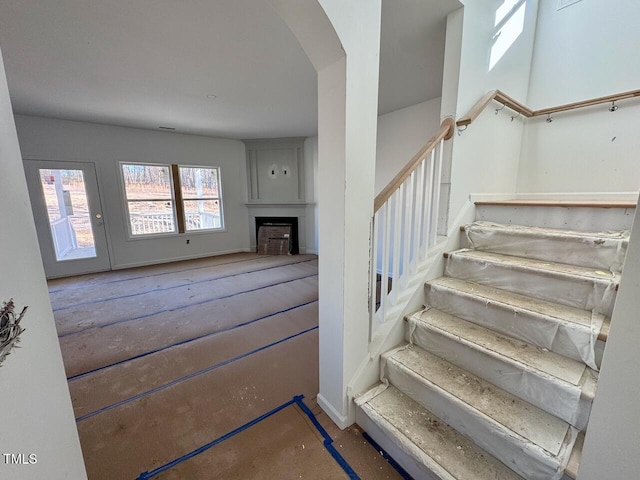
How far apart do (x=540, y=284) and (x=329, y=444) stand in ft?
4.87

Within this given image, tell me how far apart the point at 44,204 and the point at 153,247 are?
1.57m

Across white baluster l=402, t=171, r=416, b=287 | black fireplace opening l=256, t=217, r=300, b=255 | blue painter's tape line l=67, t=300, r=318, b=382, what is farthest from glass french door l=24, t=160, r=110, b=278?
white baluster l=402, t=171, r=416, b=287

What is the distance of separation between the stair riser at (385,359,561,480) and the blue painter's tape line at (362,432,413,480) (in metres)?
0.30

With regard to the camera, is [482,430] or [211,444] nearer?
[482,430]

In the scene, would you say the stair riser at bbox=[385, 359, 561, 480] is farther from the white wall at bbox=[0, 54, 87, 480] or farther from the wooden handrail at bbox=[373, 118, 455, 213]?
the white wall at bbox=[0, 54, 87, 480]

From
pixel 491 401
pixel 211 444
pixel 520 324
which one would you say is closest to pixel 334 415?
pixel 211 444

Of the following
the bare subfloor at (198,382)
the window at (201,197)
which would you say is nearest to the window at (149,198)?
the window at (201,197)

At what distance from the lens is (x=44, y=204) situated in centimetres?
382

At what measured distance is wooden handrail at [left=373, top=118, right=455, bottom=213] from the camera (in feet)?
4.65

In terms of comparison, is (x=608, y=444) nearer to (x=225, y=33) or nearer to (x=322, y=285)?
(x=322, y=285)

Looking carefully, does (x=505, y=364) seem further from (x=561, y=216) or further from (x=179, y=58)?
(x=179, y=58)

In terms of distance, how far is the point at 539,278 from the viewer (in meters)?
1.44

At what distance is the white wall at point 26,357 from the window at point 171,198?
4.77 m

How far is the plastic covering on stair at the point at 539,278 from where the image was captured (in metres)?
1.25
